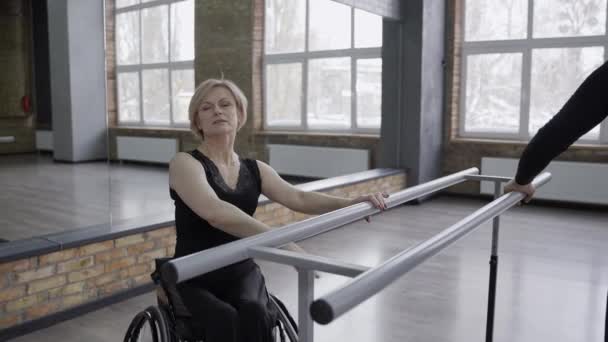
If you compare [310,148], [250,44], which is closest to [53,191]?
[250,44]

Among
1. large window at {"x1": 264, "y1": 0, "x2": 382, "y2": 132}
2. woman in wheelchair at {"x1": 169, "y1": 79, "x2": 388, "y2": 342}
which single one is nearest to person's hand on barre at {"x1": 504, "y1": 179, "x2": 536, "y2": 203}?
woman in wheelchair at {"x1": 169, "y1": 79, "x2": 388, "y2": 342}

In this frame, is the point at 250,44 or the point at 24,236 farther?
the point at 250,44

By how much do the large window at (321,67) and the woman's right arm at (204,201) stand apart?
12.9ft

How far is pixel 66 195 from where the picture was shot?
4.05 meters

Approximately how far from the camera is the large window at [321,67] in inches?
235

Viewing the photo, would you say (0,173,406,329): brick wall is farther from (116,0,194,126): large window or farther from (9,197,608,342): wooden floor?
(116,0,194,126): large window

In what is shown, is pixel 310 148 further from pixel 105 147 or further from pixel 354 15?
pixel 105 147

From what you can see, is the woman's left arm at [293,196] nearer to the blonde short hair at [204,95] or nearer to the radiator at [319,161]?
the blonde short hair at [204,95]

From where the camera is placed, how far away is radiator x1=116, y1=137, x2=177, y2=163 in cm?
389

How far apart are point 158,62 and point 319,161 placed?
9.18 feet

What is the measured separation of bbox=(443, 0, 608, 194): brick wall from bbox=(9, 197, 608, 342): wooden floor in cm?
144

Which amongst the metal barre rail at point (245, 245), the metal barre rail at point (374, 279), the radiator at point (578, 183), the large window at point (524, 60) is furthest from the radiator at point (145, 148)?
the radiator at point (578, 183)

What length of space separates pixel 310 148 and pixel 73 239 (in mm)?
3896

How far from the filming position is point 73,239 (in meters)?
3.12
